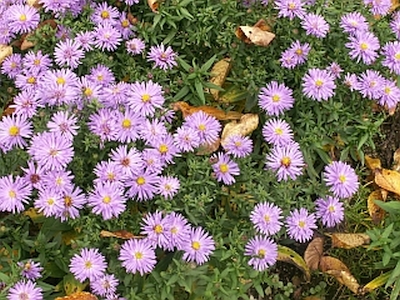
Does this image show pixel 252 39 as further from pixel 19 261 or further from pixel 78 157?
pixel 19 261

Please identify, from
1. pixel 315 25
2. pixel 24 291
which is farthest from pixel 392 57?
pixel 24 291

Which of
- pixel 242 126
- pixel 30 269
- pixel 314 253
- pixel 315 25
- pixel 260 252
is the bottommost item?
pixel 314 253

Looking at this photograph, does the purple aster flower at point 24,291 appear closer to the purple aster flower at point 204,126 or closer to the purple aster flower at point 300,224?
the purple aster flower at point 204,126

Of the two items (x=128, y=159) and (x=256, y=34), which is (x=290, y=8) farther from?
(x=128, y=159)

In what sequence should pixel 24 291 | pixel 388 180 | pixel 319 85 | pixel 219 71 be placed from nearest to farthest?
pixel 24 291
pixel 319 85
pixel 219 71
pixel 388 180

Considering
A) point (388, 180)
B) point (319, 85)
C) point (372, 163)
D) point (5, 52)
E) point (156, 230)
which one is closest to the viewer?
point (156, 230)

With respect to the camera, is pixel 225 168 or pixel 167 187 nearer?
pixel 167 187

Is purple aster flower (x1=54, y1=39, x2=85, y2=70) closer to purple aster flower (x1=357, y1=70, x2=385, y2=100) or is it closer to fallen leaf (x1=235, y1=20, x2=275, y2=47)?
fallen leaf (x1=235, y1=20, x2=275, y2=47)

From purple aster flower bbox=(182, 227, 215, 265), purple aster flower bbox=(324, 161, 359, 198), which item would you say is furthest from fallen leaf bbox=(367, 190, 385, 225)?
purple aster flower bbox=(182, 227, 215, 265)
